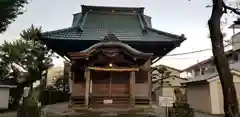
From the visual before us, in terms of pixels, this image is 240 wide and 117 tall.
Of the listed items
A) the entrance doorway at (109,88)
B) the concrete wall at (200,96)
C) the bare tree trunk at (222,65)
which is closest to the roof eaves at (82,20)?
the entrance doorway at (109,88)

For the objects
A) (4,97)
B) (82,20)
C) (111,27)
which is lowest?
(4,97)

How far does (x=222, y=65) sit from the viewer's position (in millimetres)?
7035

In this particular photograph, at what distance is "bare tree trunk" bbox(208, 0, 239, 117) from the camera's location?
6793 mm

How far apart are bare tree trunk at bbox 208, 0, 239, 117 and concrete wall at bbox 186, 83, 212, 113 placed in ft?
40.9

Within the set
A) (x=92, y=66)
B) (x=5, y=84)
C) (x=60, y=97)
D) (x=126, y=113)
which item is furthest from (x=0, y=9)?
(x=60, y=97)

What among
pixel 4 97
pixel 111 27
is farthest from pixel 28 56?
pixel 111 27

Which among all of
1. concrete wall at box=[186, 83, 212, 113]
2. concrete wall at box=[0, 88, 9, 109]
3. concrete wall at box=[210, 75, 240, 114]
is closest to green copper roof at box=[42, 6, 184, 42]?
concrete wall at box=[210, 75, 240, 114]

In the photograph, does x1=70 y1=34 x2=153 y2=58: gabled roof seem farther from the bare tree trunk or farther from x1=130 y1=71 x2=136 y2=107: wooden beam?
the bare tree trunk

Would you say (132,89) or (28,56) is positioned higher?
(28,56)

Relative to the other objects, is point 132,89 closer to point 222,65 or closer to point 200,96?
point 222,65

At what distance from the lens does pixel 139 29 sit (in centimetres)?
1711

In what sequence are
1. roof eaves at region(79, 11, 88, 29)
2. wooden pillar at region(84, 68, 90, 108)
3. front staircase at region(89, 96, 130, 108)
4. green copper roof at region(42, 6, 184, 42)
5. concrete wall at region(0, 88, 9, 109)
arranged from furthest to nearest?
1. concrete wall at region(0, 88, 9, 109)
2. roof eaves at region(79, 11, 88, 29)
3. green copper roof at region(42, 6, 184, 42)
4. front staircase at region(89, 96, 130, 108)
5. wooden pillar at region(84, 68, 90, 108)

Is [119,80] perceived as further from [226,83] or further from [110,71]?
[226,83]

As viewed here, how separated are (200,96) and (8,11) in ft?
54.1
